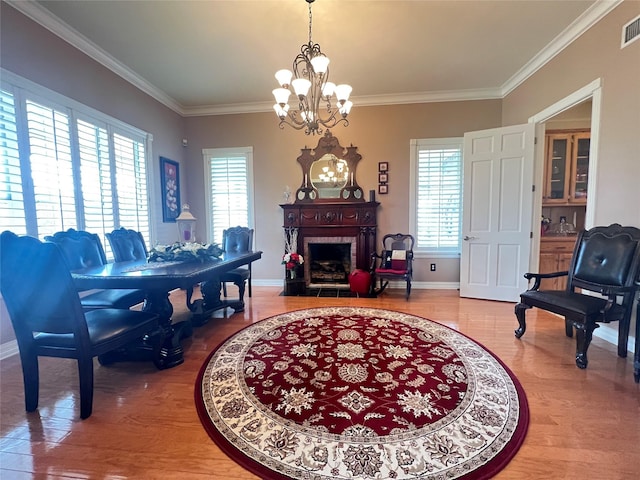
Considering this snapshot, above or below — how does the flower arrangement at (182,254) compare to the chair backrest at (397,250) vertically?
above

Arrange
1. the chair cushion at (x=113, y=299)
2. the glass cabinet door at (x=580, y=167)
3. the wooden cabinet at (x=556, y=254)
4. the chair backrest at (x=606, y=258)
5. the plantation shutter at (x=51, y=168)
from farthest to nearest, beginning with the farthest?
1. the glass cabinet door at (x=580, y=167)
2. the wooden cabinet at (x=556, y=254)
3. the plantation shutter at (x=51, y=168)
4. the chair cushion at (x=113, y=299)
5. the chair backrest at (x=606, y=258)

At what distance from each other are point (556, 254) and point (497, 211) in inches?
42.4

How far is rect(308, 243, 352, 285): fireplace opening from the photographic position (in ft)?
15.9

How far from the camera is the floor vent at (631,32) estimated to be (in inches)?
91.4

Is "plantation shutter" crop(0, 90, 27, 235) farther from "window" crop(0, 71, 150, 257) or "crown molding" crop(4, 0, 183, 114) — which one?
"crown molding" crop(4, 0, 183, 114)

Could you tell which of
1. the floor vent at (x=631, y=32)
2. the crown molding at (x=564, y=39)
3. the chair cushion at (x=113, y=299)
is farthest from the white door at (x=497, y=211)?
the chair cushion at (x=113, y=299)

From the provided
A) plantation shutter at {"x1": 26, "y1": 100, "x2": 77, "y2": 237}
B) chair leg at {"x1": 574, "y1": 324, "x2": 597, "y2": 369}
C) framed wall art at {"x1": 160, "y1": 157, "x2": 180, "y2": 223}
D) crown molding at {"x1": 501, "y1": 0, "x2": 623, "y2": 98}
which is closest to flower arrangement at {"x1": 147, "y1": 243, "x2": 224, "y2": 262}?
plantation shutter at {"x1": 26, "y1": 100, "x2": 77, "y2": 237}

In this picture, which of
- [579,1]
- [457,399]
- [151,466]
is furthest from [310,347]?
[579,1]

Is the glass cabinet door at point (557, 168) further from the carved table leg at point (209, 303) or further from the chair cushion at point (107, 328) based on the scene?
the chair cushion at point (107, 328)

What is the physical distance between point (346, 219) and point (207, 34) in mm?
2955

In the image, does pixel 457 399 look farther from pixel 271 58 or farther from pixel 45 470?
pixel 271 58

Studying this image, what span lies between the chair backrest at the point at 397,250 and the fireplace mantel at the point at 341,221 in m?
0.24

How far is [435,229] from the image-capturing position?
4.66m

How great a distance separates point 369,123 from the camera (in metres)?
4.64
